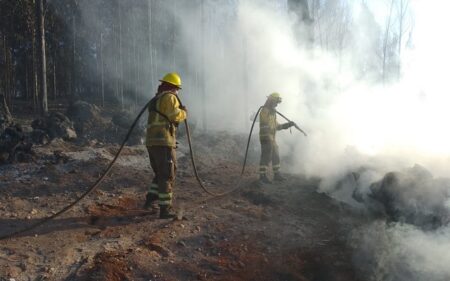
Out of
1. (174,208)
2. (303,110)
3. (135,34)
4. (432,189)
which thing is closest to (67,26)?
(135,34)

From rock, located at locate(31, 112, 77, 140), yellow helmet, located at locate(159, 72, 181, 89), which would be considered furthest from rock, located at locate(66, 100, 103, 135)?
yellow helmet, located at locate(159, 72, 181, 89)

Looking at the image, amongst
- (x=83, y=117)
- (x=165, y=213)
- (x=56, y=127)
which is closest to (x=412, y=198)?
(x=165, y=213)

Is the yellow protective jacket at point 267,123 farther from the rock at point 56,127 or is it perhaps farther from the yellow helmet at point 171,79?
the rock at point 56,127

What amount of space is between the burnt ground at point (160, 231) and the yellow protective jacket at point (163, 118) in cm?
99

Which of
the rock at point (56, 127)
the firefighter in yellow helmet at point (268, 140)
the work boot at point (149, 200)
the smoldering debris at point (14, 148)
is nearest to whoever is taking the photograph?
the work boot at point (149, 200)

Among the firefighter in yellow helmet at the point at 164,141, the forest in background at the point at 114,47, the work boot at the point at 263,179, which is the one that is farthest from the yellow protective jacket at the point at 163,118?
the forest in background at the point at 114,47

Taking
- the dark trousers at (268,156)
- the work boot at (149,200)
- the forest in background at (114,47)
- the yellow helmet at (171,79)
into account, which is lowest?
the work boot at (149,200)

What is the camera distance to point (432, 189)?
479 cm

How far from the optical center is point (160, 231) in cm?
473

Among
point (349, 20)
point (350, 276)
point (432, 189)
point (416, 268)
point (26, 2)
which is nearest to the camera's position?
point (416, 268)

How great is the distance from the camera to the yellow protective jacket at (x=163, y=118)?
16.9 ft

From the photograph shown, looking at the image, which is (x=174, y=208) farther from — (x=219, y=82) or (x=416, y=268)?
(x=219, y=82)

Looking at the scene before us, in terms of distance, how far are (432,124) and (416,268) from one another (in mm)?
4368

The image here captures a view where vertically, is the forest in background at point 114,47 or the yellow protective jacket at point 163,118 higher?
the forest in background at point 114,47
